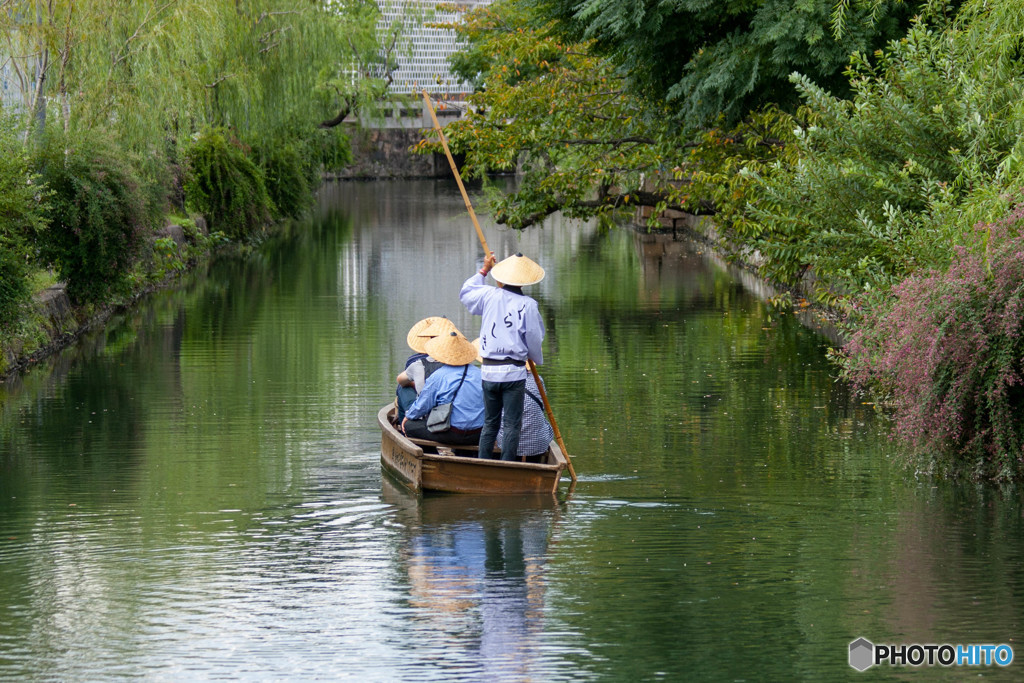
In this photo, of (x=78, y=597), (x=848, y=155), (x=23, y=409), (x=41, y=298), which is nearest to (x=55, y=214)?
(x=41, y=298)

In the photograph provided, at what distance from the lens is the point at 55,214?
20.7m

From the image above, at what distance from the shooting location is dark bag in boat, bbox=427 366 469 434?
1234 centimetres

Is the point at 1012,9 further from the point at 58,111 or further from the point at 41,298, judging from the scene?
the point at 58,111

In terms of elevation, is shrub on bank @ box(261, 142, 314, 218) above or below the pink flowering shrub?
above

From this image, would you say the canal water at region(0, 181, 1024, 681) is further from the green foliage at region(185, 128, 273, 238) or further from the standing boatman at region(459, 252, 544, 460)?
the green foliage at region(185, 128, 273, 238)

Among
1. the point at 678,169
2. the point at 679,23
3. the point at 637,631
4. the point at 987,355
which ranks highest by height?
the point at 679,23

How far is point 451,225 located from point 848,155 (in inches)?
1214

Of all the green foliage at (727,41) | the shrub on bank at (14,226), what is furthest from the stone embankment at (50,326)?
the green foliage at (727,41)

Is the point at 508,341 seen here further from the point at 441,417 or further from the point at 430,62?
the point at 430,62

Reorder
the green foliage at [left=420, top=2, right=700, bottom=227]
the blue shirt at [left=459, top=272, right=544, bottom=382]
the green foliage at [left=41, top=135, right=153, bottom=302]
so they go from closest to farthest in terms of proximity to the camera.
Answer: the blue shirt at [left=459, top=272, right=544, bottom=382], the green foliage at [left=41, top=135, right=153, bottom=302], the green foliage at [left=420, top=2, right=700, bottom=227]

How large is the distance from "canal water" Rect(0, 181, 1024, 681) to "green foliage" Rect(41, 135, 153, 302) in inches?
64.6

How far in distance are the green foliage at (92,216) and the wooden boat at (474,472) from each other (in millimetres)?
10264

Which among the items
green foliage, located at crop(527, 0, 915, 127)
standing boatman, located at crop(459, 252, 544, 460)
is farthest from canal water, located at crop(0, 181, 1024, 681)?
green foliage, located at crop(527, 0, 915, 127)

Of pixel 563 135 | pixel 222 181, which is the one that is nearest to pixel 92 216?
pixel 563 135
